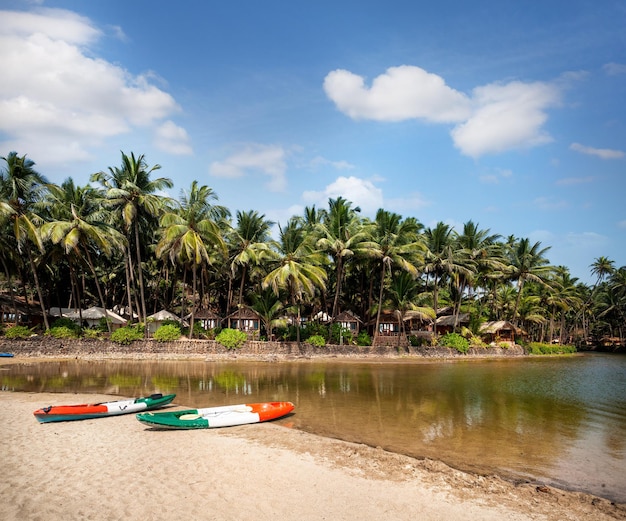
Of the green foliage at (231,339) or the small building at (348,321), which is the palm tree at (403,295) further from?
the green foliage at (231,339)

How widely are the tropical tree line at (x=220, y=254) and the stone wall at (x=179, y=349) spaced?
2.60m

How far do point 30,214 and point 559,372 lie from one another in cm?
4136

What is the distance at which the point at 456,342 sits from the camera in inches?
1599

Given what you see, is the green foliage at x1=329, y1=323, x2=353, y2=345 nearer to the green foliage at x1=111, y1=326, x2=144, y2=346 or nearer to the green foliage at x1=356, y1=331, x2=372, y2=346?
the green foliage at x1=356, y1=331, x2=372, y2=346

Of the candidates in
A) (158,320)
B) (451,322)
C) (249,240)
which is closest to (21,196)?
(158,320)

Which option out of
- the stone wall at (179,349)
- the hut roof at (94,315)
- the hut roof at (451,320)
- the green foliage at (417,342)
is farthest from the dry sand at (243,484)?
the hut roof at (451,320)

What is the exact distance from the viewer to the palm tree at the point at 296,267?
34406 mm

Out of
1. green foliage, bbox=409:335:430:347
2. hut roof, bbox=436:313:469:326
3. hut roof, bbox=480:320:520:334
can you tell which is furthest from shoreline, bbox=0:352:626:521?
hut roof, bbox=480:320:520:334

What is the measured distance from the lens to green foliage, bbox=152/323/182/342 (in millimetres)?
33125

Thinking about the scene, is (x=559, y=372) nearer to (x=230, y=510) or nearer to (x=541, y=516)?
(x=541, y=516)

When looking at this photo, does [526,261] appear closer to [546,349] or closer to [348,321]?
[546,349]

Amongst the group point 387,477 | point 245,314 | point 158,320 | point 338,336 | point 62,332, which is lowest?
point 387,477

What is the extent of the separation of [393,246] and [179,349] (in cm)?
2025

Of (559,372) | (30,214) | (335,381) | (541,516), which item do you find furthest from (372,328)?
(541,516)
